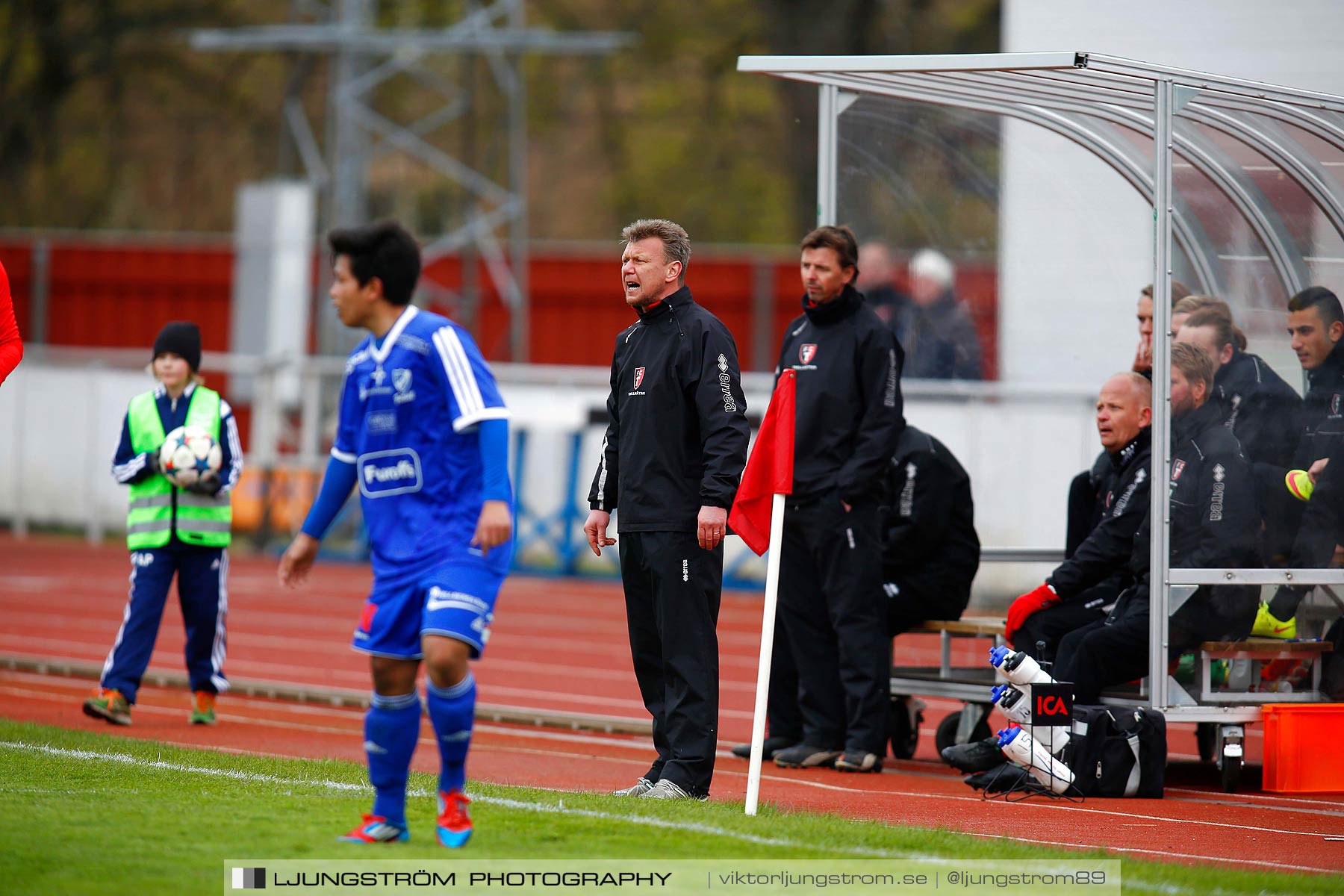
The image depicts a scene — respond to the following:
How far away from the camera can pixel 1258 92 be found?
29.9 feet

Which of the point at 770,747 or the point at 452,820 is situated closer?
the point at 452,820

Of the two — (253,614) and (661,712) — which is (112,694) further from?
(253,614)

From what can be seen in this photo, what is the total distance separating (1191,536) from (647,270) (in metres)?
3.20

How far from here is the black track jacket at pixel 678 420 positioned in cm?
766

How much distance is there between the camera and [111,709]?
10.1 metres

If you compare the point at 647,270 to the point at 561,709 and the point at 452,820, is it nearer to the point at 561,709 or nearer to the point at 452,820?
the point at 452,820

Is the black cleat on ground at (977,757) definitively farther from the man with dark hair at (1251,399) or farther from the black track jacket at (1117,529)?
the man with dark hair at (1251,399)

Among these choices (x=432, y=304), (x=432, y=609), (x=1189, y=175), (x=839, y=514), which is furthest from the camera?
(x=432, y=304)

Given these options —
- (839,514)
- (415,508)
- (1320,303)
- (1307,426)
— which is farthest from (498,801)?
(1320,303)

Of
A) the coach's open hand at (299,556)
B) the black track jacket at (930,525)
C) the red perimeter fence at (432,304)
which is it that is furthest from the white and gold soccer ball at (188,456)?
the red perimeter fence at (432,304)

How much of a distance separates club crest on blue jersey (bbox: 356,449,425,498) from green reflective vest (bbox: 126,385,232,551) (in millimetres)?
4574

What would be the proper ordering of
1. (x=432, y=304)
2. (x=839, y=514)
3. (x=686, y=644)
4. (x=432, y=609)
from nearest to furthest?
(x=432, y=609), (x=686, y=644), (x=839, y=514), (x=432, y=304)

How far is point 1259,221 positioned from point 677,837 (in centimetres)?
550

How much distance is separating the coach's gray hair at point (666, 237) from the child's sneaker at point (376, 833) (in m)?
2.87
